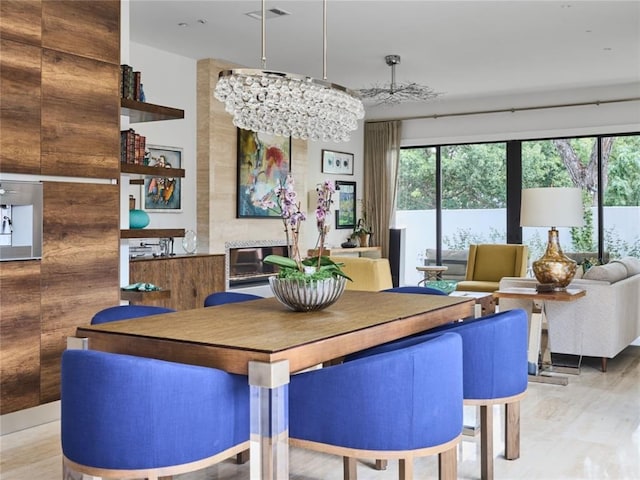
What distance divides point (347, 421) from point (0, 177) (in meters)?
2.41

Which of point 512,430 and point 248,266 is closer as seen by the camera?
point 512,430

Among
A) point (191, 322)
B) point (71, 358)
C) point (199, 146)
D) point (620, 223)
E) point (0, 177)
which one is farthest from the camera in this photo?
point (620, 223)

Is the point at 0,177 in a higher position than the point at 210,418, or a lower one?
higher

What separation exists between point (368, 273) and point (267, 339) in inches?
137

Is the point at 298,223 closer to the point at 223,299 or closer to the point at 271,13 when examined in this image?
the point at 223,299

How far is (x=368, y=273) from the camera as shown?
5.65 metres

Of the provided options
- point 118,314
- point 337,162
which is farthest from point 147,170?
point 337,162

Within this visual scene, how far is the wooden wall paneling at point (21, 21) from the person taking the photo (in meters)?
3.44

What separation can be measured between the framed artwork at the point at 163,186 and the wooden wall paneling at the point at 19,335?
2.84m

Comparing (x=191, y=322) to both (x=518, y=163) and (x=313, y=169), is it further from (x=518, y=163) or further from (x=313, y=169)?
(x=518, y=163)

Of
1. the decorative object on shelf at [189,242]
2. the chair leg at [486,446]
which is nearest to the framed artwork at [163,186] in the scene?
the decorative object on shelf at [189,242]

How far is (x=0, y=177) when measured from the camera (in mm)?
3477

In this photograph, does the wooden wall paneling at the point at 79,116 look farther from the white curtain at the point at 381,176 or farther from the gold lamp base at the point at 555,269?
the white curtain at the point at 381,176

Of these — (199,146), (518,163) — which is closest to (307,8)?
(199,146)
